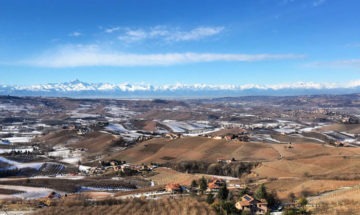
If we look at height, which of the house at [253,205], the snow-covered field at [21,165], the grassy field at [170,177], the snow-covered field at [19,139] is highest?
the house at [253,205]

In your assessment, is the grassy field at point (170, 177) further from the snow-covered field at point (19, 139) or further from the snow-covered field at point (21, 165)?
the snow-covered field at point (19, 139)

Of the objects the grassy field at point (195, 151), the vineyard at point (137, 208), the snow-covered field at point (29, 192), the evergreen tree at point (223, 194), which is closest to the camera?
the vineyard at point (137, 208)

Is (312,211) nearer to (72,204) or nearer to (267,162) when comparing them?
(72,204)

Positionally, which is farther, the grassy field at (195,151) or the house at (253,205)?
the grassy field at (195,151)

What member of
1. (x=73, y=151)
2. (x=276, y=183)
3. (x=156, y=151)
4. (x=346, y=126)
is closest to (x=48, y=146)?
(x=73, y=151)

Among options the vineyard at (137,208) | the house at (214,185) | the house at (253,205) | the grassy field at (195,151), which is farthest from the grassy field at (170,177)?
the house at (253,205)

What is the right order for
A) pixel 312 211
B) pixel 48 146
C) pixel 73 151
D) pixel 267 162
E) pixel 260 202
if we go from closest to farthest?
pixel 312 211
pixel 260 202
pixel 267 162
pixel 73 151
pixel 48 146

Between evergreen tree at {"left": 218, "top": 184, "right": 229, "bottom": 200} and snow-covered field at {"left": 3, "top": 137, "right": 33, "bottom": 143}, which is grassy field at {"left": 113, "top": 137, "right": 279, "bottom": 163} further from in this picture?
snow-covered field at {"left": 3, "top": 137, "right": 33, "bottom": 143}
